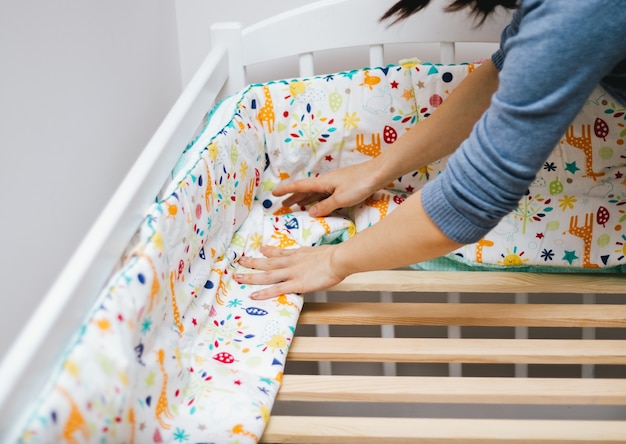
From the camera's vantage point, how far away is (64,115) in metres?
0.98

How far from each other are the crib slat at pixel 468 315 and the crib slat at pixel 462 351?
0.12ft

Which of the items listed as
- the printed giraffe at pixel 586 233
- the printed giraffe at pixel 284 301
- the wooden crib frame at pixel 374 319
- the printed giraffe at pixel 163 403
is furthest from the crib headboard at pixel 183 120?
the printed giraffe at pixel 586 233

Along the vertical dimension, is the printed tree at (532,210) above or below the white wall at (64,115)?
below

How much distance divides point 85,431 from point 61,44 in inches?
25.7

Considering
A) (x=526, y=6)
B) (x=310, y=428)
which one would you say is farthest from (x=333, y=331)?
(x=526, y=6)

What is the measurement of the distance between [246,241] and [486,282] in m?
0.33

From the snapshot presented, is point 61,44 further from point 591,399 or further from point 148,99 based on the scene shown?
point 591,399

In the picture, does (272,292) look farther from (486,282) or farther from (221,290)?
(486,282)

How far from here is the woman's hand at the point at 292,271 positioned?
0.83 meters

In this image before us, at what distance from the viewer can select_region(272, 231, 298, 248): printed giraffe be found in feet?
3.22

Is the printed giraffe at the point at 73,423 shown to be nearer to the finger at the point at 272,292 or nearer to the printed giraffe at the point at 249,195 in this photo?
the finger at the point at 272,292

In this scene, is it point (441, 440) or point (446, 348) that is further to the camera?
point (446, 348)

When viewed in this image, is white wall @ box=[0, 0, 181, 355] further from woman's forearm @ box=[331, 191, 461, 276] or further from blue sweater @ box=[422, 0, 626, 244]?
A: blue sweater @ box=[422, 0, 626, 244]

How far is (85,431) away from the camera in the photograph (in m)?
0.48
